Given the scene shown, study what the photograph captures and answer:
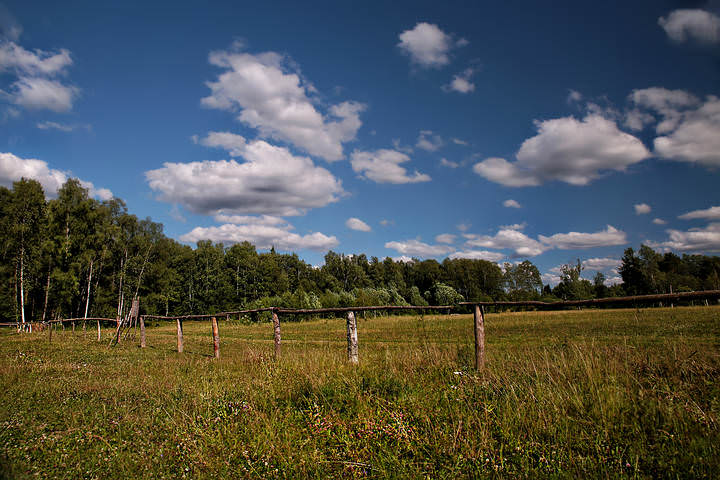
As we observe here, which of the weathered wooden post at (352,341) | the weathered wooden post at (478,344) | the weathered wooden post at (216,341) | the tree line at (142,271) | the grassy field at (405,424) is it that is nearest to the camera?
the grassy field at (405,424)

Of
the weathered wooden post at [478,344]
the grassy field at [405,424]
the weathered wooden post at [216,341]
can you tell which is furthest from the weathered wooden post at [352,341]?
the weathered wooden post at [216,341]

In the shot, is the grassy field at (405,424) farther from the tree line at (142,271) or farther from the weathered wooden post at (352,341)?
the tree line at (142,271)

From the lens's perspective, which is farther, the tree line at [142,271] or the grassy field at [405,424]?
the tree line at [142,271]

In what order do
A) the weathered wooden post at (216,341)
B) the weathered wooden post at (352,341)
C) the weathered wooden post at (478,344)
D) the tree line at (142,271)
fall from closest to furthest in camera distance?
the weathered wooden post at (478,344) → the weathered wooden post at (352,341) → the weathered wooden post at (216,341) → the tree line at (142,271)

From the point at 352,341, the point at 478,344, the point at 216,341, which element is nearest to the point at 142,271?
the point at 216,341

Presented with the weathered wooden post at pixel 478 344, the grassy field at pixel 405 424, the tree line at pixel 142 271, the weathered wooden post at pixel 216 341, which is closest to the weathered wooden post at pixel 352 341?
the grassy field at pixel 405 424

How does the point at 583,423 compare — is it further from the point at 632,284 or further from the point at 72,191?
the point at 632,284

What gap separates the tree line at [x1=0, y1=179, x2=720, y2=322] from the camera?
110 feet

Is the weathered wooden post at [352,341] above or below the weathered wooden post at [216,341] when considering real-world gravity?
above

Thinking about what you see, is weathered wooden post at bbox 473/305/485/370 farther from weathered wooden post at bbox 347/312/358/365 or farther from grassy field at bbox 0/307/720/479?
weathered wooden post at bbox 347/312/358/365

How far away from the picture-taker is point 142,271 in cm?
4722

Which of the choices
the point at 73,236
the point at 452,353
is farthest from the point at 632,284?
the point at 73,236

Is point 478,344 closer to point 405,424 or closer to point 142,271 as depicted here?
point 405,424

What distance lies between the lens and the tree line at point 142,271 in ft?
110
